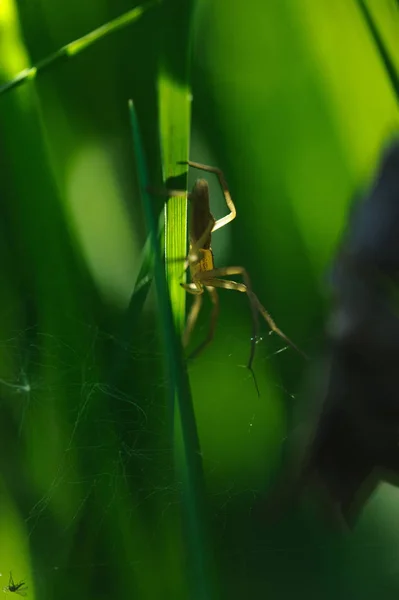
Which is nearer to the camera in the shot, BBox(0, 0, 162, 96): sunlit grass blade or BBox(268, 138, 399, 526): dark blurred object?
BBox(268, 138, 399, 526): dark blurred object

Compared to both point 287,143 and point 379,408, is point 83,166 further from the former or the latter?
point 379,408

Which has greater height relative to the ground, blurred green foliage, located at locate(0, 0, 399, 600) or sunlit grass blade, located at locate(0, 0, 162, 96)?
sunlit grass blade, located at locate(0, 0, 162, 96)

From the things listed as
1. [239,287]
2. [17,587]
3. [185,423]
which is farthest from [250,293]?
[17,587]

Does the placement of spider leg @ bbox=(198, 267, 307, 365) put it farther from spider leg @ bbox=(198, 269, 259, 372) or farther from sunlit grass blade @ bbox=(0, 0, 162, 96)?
sunlit grass blade @ bbox=(0, 0, 162, 96)

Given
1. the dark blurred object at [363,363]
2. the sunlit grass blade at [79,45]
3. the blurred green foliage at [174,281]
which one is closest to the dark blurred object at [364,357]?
the dark blurred object at [363,363]

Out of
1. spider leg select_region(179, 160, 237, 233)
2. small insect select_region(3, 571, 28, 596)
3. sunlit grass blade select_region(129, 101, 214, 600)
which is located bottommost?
small insect select_region(3, 571, 28, 596)

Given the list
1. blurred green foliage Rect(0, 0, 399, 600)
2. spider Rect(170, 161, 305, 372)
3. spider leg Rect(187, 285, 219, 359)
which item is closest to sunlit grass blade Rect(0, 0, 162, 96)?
blurred green foliage Rect(0, 0, 399, 600)

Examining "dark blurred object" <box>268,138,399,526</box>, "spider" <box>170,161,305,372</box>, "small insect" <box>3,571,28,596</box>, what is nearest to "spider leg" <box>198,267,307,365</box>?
"spider" <box>170,161,305,372</box>

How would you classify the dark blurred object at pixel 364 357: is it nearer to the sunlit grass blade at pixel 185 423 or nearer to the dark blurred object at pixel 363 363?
the dark blurred object at pixel 363 363

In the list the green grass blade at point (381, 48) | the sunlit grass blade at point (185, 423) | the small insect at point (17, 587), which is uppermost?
the green grass blade at point (381, 48)
